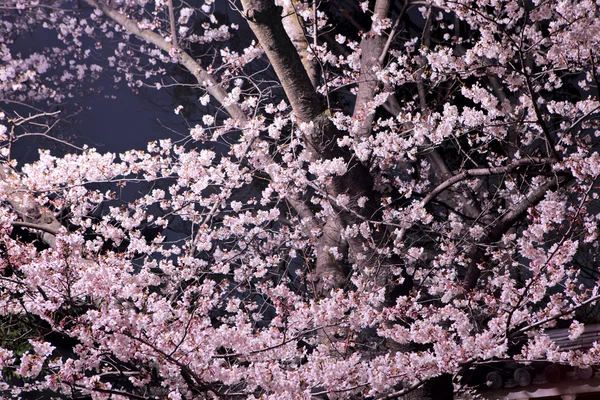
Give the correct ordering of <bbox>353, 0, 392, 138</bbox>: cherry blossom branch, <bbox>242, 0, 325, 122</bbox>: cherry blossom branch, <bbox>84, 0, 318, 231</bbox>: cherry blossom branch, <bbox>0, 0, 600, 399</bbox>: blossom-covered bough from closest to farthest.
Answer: <bbox>0, 0, 600, 399</bbox>: blossom-covered bough → <bbox>242, 0, 325, 122</bbox>: cherry blossom branch → <bbox>353, 0, 392, 138</bbox>: cherry blossom branch → <bbox>84, 0, 318, 231</bbox>: cherry blossom branch

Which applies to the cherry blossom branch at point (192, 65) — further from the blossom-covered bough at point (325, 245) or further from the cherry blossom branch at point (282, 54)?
the cherry blossom branch at point (282, 54)

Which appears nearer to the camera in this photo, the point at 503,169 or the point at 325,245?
the point at 503,169

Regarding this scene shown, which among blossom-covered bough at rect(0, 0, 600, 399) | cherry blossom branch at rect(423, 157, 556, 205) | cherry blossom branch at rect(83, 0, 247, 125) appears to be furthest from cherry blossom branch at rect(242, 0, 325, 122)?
cherry blossom branch at rect(423, 157, 556, 205)

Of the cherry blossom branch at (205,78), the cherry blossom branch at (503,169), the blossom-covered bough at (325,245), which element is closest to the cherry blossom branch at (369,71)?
the blossom-covered bough at (325,245)

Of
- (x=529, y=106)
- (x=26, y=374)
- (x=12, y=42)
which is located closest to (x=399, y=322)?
(x=529, y=106)

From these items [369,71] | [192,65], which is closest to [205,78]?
[192,65]

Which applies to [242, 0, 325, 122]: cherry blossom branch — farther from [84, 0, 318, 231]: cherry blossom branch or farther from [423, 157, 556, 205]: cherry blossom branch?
[423, 157, 556, 205]: cherry blossom branch

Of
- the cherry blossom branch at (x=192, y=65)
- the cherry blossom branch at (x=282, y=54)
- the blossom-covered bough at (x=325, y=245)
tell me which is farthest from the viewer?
the cherry blossom branch at (x=192, y=65)

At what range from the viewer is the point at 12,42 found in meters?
11.6

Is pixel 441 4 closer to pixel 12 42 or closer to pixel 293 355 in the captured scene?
pixel 293 355

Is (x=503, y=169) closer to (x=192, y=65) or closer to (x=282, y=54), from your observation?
(x=282, y=54)

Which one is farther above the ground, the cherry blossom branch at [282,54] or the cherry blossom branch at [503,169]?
the cherry blossom branch at [282,54]

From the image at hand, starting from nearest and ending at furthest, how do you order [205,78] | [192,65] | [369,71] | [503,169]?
[503,169] < [369,71] < [205,78] < [192,65]

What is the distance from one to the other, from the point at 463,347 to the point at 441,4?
333 centimetres
